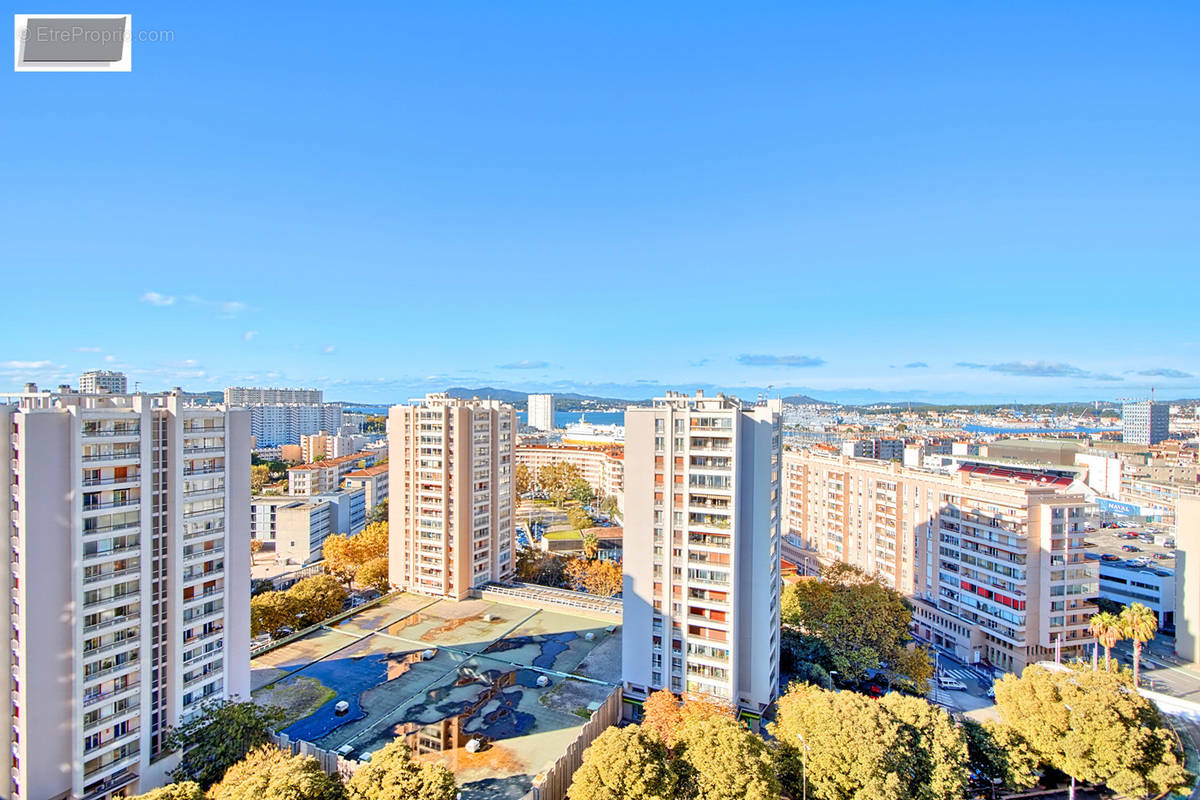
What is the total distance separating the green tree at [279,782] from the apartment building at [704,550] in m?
19.4

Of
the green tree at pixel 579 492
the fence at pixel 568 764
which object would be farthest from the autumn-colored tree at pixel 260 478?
the fence at pixel 568 764

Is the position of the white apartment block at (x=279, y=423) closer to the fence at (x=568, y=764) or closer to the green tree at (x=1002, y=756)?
the fence at (x=568, y=764)

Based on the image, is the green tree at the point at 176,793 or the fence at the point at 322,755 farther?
the fence at the point at 322,755

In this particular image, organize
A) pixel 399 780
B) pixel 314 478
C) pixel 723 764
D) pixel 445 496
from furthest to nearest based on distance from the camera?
pixel 314 478, pixel 445 496, pixel 723 764, pixel 399 780

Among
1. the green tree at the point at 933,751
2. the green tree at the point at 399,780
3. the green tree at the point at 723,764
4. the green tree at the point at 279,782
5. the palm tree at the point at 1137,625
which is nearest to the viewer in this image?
the green tree at the point at 279,782

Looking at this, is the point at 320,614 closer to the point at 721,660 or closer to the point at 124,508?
the point at 124,508

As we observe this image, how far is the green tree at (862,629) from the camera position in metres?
41.6

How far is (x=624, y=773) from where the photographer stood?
904 inches

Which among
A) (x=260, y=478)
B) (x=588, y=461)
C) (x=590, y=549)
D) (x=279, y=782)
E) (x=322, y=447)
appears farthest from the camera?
(x=322, y=447)

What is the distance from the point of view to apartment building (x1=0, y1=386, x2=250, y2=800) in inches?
953

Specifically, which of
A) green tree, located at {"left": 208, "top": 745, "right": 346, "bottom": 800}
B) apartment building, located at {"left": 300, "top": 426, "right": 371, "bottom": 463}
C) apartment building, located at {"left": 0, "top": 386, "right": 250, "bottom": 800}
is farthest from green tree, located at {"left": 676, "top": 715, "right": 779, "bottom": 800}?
apartment building, located at {"left": 300, "top": 426, "right": 371, "bottom": 463}

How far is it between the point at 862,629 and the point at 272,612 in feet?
147

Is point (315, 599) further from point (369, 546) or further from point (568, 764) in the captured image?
point (568, 764)

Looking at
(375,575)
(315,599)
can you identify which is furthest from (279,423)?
(315,599)
